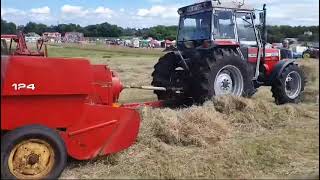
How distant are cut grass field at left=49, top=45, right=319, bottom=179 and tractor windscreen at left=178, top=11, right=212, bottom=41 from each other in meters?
2.17

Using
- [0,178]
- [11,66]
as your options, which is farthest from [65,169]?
[11,66]

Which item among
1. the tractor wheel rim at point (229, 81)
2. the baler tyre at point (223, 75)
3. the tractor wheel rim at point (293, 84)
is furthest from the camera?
the tractor wheel rim at point (293, 84)

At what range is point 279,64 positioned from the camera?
1125cm

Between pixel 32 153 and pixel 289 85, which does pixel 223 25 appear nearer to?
pixel 289 85

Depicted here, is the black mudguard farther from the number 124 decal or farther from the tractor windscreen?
the number 124 decal

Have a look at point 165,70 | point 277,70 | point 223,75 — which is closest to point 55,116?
point 223,75

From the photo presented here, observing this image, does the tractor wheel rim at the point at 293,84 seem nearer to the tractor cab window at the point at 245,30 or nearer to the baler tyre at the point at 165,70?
the tractor cab window at the point at 245,30

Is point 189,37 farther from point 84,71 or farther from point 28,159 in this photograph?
point 28,159

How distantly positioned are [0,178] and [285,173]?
9.87ft

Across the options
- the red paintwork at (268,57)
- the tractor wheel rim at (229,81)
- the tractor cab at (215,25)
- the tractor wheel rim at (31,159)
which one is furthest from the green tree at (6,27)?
the red paintwork at (268,57)

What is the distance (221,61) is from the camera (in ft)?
32.3

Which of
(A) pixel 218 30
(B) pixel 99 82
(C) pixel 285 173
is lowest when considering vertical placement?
(C) pixel 285 173

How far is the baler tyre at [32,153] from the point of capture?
5145 mm

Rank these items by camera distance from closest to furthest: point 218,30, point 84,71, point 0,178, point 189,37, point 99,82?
point 0,178
point 84,71
point 99,82
point 218,30
point 189,37
